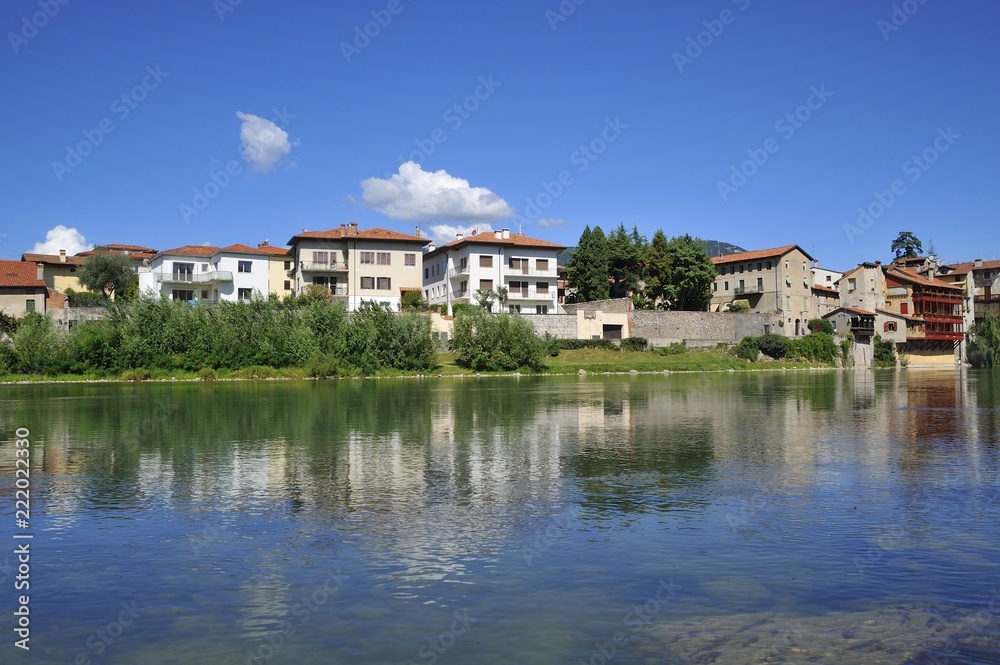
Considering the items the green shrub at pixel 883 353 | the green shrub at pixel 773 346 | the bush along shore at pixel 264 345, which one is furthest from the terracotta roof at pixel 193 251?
the green shrub at pixel 883 353

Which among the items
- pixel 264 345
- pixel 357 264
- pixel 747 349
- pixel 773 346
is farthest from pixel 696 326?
pixel 264 345

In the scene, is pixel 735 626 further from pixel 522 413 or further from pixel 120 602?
pixel 522 413

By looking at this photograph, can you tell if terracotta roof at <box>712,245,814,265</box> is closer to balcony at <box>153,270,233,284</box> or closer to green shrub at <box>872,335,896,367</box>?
green shrub at <box>872,335,896,367</box>

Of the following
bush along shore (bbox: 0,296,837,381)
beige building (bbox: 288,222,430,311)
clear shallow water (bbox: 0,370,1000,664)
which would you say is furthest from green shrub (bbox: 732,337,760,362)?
clear shallow water (bbox: 0,370,1000,664)

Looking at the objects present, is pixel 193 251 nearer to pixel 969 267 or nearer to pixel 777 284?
pixel 777 284

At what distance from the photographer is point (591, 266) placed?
104 metres

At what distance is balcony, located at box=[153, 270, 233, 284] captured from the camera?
9150 centimetres

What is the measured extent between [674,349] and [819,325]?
1172 inches

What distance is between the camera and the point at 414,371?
241 ft

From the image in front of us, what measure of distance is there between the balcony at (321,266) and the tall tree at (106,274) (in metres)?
20.1

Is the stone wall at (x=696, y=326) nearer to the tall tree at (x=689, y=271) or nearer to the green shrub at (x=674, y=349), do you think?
the green shrub at (x=674, y=349)

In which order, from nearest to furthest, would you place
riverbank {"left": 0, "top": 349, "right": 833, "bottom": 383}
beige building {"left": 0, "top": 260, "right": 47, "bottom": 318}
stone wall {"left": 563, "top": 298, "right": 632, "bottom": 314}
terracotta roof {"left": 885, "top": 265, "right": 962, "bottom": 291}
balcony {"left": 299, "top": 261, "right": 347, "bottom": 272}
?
riverbank {"left": 0, "top": 349, "right": 833, "bottom": 383} < beige building {"left": 0, "top": 260, "right": 47, "bottom": 318} < balcony {"left": 299, "top": 261, "right": 347, "bottom": 272} < stone wall {"left": 563, "top": 298, "right": 632, "bottom": 314} < terracotta roof {"left": 885, "top": 265, "right": 962, "bottom": 291}

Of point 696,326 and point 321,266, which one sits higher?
point 321,266

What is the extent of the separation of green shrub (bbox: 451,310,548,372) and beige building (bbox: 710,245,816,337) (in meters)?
43.7
